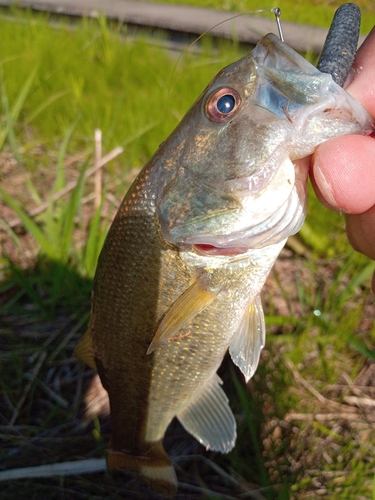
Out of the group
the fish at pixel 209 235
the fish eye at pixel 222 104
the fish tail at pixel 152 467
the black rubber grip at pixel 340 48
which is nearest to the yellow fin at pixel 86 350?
the fish at pixel 209 235

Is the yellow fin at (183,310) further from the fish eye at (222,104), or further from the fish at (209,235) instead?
the fish eye at (222,104)

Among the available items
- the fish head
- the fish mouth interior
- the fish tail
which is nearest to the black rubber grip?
the fish head

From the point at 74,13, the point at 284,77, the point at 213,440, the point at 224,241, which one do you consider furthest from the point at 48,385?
the point at 74,13

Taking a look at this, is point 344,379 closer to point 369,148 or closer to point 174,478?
point 174,478

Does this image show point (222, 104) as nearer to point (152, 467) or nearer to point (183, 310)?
point (183, 310)

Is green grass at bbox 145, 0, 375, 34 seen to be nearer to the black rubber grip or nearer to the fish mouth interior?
the black rubber grip

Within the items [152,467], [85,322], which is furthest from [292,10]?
[152,467]
